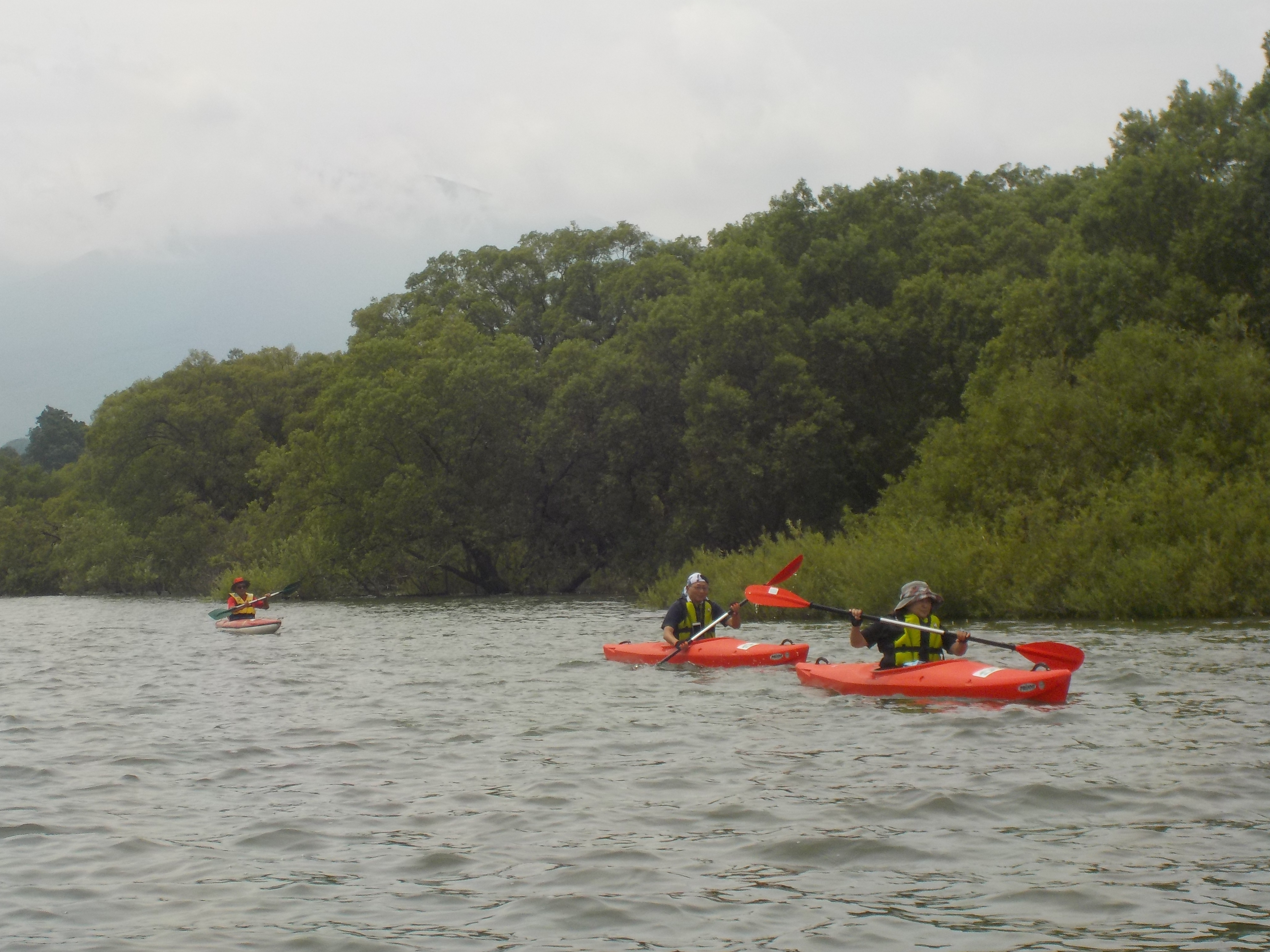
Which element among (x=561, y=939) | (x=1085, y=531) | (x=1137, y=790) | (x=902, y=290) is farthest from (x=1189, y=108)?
(x=561, y=939)

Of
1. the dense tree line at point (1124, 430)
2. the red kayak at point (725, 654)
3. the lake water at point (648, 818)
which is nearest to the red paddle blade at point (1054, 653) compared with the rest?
the lake water at point (648, 818)

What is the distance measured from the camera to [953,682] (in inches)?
409

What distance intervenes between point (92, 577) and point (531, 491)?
2108cm

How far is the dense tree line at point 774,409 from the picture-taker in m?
23.1

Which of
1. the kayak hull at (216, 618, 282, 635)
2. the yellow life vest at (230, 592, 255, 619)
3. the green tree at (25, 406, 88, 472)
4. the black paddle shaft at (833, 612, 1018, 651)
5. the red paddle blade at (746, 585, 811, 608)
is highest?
the green tree at (25, 406, 88, 472)

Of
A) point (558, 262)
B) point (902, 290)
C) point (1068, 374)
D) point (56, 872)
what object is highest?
point (558, 262)

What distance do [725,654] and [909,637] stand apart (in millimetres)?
3385

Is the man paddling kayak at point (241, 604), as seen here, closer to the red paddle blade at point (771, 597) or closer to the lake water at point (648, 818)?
the lake water at point (648, 818)

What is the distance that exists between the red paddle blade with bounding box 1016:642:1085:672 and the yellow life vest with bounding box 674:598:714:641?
470 centimetres

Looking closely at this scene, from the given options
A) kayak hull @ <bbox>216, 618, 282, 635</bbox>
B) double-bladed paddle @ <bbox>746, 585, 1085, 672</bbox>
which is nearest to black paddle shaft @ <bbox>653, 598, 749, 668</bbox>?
double-bladed paddle @ <bbox>746, 585, 1085, 672</bbox>

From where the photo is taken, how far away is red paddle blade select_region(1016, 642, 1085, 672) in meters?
11.1

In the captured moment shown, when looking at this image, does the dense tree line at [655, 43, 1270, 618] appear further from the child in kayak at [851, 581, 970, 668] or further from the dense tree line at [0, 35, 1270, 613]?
the child in kayak at [851, 581, 970, 668]

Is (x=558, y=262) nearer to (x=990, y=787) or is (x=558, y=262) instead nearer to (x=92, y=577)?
(x=92, y=577)

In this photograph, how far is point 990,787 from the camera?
708 centimetres
